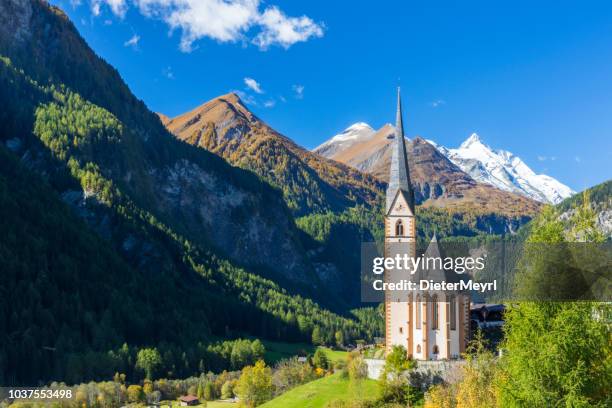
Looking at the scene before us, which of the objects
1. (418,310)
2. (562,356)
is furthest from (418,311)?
(562,356)

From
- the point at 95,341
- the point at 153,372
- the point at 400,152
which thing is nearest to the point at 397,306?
the point at 400,152

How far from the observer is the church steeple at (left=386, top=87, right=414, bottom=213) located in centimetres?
10519

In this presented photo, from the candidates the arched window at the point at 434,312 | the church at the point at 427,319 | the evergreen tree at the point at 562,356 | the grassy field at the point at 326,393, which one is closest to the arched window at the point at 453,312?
the church at the point at 427,319

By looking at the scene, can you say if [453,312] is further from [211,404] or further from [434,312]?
[211,404]

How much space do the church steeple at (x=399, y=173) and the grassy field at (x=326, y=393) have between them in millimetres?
28220

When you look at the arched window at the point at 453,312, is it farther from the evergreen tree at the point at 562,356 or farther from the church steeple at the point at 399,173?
the evergreen tree at the point at 562,356

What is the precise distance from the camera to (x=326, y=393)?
93500 millimetres

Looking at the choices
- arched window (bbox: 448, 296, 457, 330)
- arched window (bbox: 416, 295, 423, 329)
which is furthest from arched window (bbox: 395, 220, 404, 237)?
arched window (bbox: 448, 296, 457, 330)

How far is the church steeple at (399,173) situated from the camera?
105188mm

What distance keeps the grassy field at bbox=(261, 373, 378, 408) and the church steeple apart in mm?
28220

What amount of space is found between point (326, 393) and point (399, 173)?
122ft

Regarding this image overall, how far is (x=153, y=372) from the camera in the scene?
582 feet

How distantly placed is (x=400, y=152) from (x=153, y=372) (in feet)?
343

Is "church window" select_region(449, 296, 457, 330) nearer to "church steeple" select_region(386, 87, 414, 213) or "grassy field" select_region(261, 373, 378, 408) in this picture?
"grassy field" select_region(261, 373, 378, 408)
